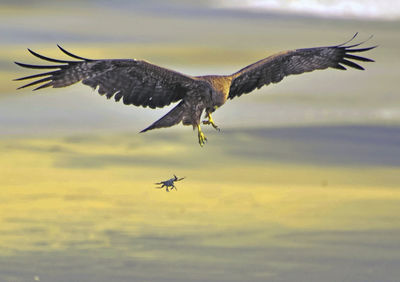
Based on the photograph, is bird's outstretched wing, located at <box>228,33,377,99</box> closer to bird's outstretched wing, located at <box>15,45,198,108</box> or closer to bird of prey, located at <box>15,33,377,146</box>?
bird of prey, located at <box>15,33,377,146</box>

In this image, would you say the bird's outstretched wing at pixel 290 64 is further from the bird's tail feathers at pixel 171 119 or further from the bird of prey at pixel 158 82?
the bird's tail feathers at pixel 171 119

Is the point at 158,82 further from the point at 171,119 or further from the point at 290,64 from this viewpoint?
the point at 290,64

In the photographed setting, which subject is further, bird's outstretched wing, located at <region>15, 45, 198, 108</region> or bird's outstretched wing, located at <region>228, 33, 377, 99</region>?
bird's outstretched wing, located at <region>228, 33, 377, 99</region>

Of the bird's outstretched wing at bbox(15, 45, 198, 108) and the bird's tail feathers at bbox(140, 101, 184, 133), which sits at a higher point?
the bird's outstretched wing at bbox(15, 45, 198, 108)

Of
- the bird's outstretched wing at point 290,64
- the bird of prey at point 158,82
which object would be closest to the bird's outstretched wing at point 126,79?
the bird of prey at point 158,82

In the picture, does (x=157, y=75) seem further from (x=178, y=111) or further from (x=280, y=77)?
(x=280, y=77)

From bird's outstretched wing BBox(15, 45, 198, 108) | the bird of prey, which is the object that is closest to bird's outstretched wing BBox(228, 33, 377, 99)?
the bird of prey
